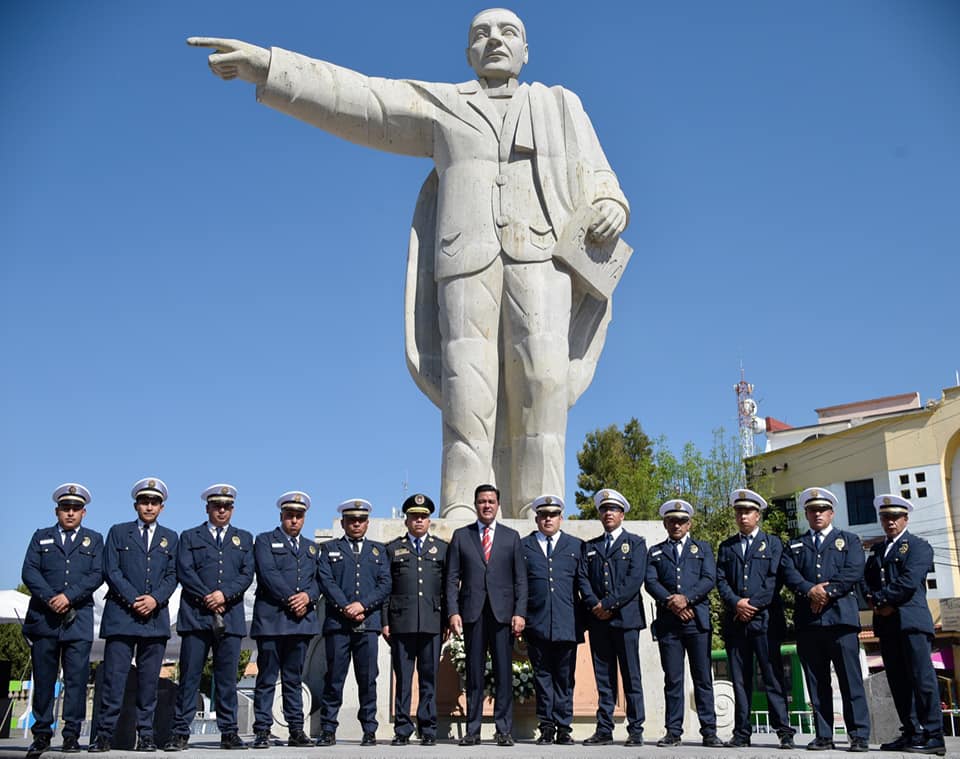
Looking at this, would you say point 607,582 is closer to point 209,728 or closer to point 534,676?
point 534,676

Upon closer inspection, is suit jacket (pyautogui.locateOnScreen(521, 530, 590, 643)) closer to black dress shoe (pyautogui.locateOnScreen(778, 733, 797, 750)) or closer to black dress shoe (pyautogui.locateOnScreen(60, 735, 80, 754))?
black dress shoe (pyautogui.locateOnScreen(778, 733, 797, 750))

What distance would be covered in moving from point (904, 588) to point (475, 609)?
2666 millimetres

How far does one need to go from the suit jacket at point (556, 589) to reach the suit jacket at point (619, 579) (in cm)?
7

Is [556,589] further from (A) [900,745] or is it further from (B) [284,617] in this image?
(A) [900,745]

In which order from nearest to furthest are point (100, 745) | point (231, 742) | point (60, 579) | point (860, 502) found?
1. point (100, 745)
2. point (231, 742)
3. point (60, 579)
4. point (860, 502)

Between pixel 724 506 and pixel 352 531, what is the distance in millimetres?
19937

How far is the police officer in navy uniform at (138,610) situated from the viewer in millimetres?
6086

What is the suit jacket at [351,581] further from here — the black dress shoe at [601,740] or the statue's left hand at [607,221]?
the statue's left hand at [607,221]

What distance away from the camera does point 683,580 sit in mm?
6680

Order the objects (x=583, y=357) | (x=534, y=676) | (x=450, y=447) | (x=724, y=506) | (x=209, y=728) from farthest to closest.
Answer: (x=724, y=506) → (x=209, y=728) → (x=583, y=357) → (x=450, y=447) → (x=534, y=676)

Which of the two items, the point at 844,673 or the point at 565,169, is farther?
the point at 565,169

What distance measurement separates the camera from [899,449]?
1104 inches

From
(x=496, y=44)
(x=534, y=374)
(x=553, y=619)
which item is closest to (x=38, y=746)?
(x=553, y=619)

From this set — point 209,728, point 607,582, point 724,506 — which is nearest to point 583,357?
point 607,582
